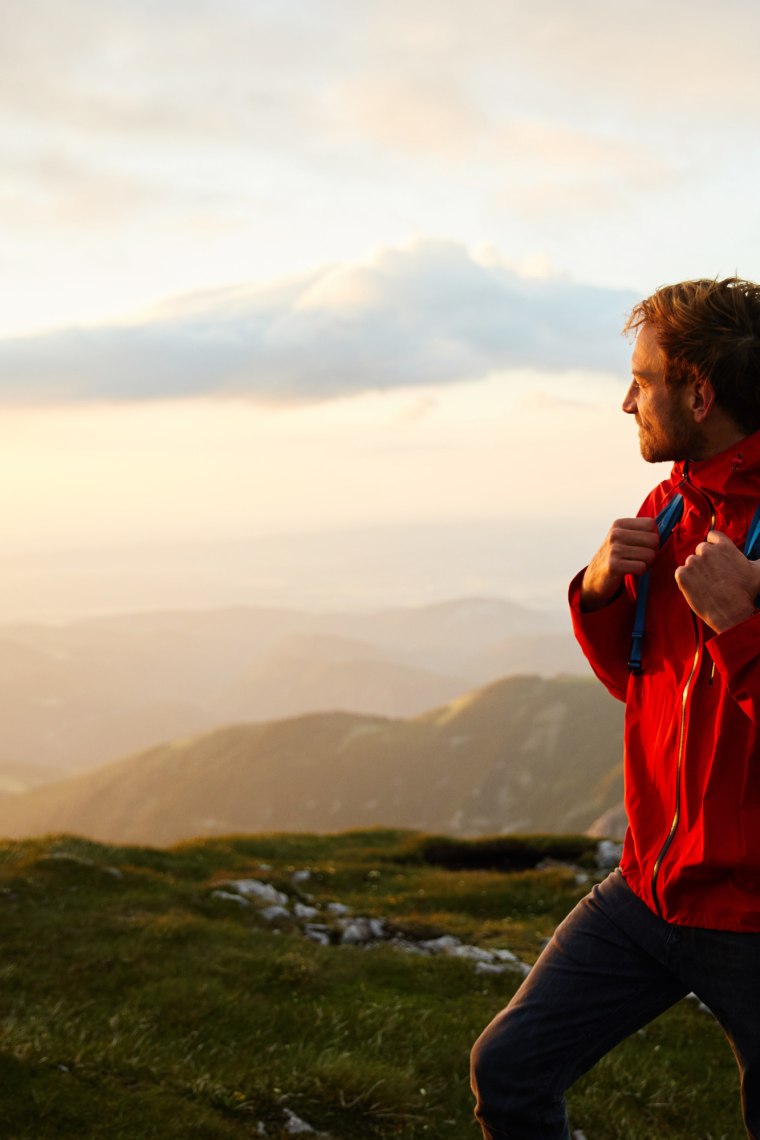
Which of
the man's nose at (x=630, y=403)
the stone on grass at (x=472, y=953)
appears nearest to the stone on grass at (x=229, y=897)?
the stone on grass at (x=472, y=953)

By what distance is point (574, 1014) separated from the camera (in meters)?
4.83

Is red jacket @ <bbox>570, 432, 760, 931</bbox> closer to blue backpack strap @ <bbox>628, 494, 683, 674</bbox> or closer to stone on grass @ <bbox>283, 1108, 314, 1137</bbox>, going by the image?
blue backpack strap @ <bbox>628, 494, 683, 674</bbox>

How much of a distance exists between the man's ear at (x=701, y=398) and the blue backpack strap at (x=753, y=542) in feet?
1.84

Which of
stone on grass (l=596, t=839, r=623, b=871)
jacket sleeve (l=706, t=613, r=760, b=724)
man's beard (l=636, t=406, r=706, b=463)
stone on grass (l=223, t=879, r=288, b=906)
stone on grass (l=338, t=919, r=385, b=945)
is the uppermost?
man's beard (l=636, t=406, r=706, b=463)

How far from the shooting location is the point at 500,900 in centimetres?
2348

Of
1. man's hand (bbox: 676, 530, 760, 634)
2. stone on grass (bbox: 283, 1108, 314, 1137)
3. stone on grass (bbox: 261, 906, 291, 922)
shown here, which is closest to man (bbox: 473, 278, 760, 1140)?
man's hand (bbox: 676, 530, 760, 634)

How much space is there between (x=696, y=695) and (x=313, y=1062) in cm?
716

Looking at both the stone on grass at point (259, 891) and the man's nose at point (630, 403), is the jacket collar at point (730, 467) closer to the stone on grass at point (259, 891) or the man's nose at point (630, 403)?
the man's nose at point (630, 403)

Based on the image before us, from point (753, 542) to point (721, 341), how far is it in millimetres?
974

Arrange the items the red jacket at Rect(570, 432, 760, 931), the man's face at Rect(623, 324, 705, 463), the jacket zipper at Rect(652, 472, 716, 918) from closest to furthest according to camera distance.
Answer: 1. the red jacket at Rect(570, 432, 760, 931)
2. the jacket zipper at Rect(652, 472, 716, 918)
3. the man's face at Rect(623, 324, 705, 463)

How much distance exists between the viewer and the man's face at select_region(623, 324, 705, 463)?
15.4 feet

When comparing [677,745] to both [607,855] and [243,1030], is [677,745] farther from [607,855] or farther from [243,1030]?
[607,855]

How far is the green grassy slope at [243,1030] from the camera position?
8.27m

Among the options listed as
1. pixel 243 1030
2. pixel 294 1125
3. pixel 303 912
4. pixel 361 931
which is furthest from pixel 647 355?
pixel 303 912
